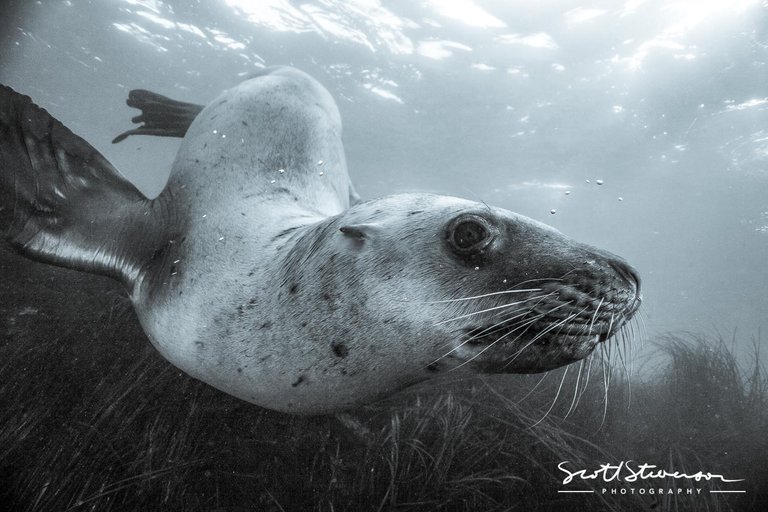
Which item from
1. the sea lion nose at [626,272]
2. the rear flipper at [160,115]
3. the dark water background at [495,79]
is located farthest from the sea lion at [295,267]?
the dark water background at [495,79]

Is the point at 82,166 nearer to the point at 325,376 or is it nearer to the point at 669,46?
the point at 325,376

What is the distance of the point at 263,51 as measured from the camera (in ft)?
63.2

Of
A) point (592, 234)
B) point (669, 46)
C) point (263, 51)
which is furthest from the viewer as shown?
point (592, 234)

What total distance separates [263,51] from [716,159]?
81.8ft

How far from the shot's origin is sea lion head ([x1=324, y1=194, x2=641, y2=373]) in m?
1.35

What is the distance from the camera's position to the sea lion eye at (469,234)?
1479 millimetres

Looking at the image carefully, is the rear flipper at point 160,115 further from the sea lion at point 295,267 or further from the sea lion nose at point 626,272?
the sea lion nose at point 626,272

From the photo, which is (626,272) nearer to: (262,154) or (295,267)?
(295,267)

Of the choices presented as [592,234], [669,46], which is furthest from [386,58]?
[592,234]

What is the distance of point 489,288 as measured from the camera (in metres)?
1.45
